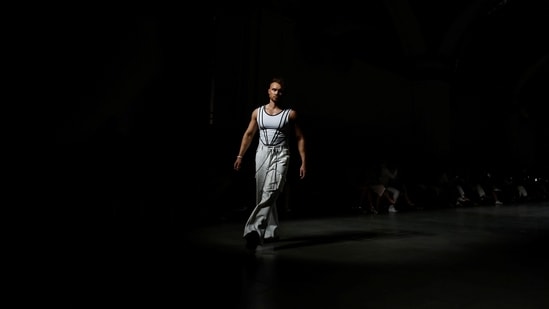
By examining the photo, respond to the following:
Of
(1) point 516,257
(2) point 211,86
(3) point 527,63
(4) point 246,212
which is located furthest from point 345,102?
(3) point 527,63

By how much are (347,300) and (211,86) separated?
6.08 metres

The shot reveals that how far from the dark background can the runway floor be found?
1.28 metres

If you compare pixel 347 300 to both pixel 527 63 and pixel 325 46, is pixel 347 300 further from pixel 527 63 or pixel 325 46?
pixel 527 63

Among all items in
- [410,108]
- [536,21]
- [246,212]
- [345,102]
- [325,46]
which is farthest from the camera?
[536,21]

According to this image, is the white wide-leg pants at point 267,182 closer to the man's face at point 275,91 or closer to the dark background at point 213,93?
the man's face at point 275,91

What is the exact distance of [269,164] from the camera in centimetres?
363

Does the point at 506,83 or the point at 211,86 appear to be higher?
the point at 506,83

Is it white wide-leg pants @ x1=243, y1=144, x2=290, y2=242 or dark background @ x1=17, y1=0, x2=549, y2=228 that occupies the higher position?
dark background @ x1=17, y1=0, x2=549, y2=228

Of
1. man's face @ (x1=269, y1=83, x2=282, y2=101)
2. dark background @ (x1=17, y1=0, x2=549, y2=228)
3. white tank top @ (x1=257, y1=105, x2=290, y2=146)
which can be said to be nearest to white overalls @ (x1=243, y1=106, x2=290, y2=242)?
white tank top @ (x1=257, y1=105, x2=290, y2=146)

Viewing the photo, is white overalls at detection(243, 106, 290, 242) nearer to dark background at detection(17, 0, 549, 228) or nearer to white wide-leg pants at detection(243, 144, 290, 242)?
white wide-leg pants at detection(243, 144, 290, 242)

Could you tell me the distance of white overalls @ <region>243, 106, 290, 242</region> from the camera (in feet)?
11.6

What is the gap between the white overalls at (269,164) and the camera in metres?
3.54

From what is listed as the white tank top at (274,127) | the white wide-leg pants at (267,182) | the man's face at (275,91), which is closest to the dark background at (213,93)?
the white wide-leg pants at (267,182)

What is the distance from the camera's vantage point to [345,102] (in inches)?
428
